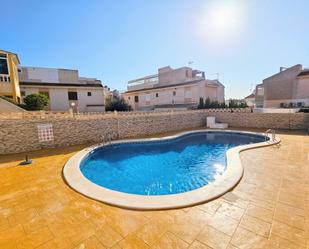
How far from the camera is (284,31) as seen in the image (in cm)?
898

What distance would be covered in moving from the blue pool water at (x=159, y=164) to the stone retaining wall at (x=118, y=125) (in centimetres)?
201

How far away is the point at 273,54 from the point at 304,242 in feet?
47.0

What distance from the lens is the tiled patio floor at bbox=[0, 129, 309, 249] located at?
2408 mm

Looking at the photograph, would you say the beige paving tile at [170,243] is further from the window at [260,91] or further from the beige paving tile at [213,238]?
the window at [260,91]

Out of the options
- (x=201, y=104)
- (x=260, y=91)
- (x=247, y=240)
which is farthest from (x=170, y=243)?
(x=260, y=91)

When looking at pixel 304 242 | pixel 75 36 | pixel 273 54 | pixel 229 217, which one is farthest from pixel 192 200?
pixel 273 54

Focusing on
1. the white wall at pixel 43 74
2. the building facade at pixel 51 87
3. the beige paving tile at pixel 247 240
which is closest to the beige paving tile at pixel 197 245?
the beige paving tile at pixel 247 240

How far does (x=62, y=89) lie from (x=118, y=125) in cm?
1293

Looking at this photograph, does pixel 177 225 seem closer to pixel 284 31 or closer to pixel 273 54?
pixel 284 31

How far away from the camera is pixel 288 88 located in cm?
2361

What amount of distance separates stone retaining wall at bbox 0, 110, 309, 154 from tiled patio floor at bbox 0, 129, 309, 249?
4.52 metres

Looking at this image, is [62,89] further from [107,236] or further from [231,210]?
[231,210]

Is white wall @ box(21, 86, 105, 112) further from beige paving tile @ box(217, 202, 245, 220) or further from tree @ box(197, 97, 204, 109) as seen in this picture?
beige paving tile @ box(217, 202, 245, 220)

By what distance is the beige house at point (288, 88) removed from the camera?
22.0 metres
